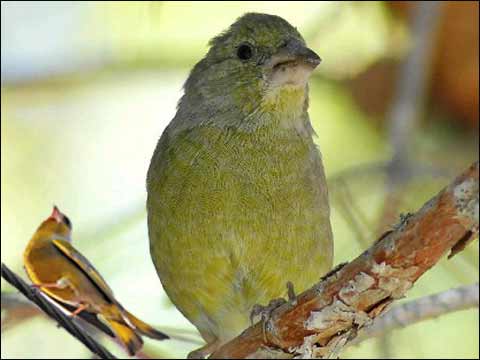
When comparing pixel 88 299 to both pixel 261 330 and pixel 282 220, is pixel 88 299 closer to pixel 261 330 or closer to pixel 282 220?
pixel 282 220

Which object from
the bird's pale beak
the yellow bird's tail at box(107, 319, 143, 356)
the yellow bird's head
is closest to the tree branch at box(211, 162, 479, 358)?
the yellow bird's tail at box(107, 319, 143, 356)

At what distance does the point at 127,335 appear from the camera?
397 centimetres

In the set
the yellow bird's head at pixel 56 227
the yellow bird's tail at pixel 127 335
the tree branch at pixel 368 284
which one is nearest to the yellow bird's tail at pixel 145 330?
the yellow bird's tail at pixel 127 335

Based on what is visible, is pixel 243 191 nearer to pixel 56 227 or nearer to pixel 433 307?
pixel 56 227

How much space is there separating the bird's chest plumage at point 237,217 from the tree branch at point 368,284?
2.05 feet

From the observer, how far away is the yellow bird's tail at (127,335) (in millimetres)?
3916

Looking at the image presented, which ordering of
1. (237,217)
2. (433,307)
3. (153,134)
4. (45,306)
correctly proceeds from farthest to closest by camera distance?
1. (153,134)
2. (433,307)
3. (237,217)
4. (45,306)

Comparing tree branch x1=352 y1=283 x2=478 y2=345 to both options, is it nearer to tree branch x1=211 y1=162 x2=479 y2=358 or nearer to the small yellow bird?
the small yellow bird

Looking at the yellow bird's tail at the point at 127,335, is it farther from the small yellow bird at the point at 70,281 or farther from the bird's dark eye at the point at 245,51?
the bird's dark eye at the point at 245,51

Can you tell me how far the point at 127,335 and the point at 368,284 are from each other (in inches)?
56.3

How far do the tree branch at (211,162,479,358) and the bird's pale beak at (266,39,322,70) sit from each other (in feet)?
3.62

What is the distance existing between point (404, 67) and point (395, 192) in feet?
2.07

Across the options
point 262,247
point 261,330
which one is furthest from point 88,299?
point 261,330

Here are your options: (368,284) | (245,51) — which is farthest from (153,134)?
(368,284)
